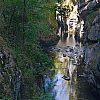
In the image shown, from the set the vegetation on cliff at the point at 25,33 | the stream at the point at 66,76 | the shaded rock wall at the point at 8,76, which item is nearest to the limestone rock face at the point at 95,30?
the stream at the point at 66,76

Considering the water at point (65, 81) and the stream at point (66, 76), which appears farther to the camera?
the stream at point (66, 76)

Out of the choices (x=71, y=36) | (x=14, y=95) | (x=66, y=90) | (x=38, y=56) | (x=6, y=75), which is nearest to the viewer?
(x=14, y=95)

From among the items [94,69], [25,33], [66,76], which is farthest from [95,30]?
[25,33]

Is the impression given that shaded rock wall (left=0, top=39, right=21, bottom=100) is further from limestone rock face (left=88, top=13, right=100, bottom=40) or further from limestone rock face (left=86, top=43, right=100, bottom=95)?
limestone rock face (left=88, top=13, right=100, bottom=40)

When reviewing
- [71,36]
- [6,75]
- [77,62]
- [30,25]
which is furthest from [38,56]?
[71,36]

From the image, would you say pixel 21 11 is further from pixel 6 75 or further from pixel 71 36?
pixel 71 36

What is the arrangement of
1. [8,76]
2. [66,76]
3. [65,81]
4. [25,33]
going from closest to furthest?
[8,76] < [25,33] < [65,81] < [66,76]

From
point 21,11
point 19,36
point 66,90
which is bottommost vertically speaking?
point 66,90

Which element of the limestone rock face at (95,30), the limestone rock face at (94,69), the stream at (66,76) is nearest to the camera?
the limestone rock face at (94,69)

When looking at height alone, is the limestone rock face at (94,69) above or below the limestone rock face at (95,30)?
below

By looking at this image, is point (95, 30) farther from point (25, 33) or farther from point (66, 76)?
point (25, 33)

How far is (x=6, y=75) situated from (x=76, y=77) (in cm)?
1521

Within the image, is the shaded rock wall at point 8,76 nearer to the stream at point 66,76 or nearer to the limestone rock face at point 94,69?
the stream at point 66,76

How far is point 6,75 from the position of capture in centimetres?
1758
